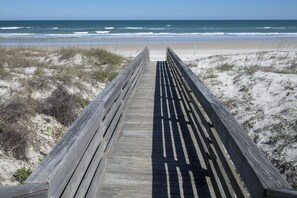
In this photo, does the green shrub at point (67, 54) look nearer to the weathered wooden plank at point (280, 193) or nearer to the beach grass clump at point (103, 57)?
the beach grass clump at point (103, 57)

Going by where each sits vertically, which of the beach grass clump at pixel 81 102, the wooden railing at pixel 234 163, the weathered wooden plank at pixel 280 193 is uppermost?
the weathered wooden plank at pixel 280 193

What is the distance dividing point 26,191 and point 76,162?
0.97 m

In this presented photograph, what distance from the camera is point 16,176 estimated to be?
507 cm

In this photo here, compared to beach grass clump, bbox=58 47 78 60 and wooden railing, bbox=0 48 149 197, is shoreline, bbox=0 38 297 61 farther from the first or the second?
wooden railing, bbox=0 48 149 197

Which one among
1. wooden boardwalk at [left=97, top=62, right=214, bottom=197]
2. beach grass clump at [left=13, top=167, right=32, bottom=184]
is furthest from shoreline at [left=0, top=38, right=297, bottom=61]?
beach grass clump at [left=13, top=167, right=32, bottom=184]

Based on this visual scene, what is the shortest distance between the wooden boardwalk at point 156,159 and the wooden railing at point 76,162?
252mm

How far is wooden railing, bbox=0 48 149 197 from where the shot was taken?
71.6 inches

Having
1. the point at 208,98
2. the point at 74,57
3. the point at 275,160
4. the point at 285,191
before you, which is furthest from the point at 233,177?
the point at 74,57

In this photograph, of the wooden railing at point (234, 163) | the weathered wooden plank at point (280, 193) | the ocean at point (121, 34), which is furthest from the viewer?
the ocean at point (121, 34)

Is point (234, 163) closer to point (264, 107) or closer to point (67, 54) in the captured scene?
point (264, 107)

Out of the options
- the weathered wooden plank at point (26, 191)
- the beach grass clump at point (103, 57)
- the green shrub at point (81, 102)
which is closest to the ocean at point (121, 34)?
the beach grass clump at point (103, 57)

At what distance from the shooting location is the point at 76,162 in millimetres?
2580

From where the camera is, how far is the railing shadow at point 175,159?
380 cm

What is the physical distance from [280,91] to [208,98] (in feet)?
21.4
